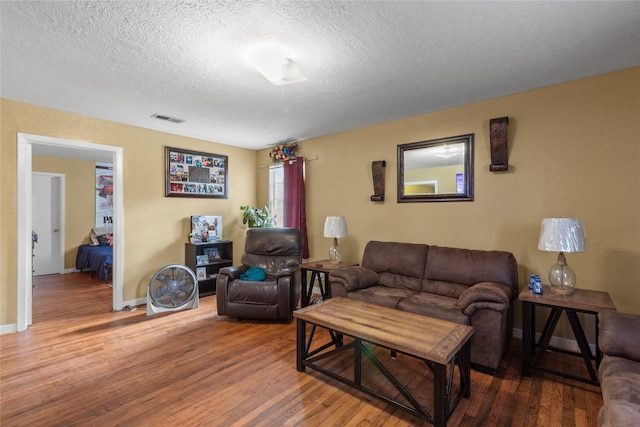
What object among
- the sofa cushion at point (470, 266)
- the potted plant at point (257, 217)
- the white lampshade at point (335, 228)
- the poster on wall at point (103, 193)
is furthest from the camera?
the poster on wall at point (103, 193)

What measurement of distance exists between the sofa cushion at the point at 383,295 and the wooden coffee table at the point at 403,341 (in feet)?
1.08

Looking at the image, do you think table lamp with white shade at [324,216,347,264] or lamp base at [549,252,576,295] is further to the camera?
table lamp with white shade at [324,216,347,264]

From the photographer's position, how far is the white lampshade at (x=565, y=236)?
215 centimetres

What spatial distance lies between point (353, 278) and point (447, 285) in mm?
886

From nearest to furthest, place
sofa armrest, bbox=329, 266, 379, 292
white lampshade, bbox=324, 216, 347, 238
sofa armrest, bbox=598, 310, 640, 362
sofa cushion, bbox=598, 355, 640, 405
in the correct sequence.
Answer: sofa cushion, bbox=598, 355, 640, 405 < sofa armrest, bbox=598, 310, 640, 362 < sofa armrest, bbox=329, 266, 379, 292 < white lampshade, bbox=324, 216, 347, 238

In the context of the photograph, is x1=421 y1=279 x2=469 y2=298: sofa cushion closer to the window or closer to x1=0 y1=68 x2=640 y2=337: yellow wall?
x1=0 y1=68 x2=640 y2=337: yellow wall

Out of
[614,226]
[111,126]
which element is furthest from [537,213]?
[111,126]

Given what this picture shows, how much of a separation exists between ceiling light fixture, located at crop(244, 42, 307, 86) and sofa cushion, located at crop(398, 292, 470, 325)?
2.03 meters

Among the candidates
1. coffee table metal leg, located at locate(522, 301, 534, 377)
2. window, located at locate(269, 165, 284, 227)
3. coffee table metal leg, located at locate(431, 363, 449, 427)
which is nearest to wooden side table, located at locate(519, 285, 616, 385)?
coffee table metal leg, located at locate(522, 301, 534, 377)

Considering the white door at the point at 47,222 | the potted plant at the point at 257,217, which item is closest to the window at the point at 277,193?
the potted plant at the point at 257,217

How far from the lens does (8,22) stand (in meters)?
1.78

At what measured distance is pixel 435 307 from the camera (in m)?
2.44

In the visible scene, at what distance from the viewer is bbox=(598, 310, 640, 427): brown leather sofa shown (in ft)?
3.84

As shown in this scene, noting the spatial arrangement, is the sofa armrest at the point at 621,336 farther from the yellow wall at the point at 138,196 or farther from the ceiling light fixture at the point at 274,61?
the yellow wall at the point at 138,196
